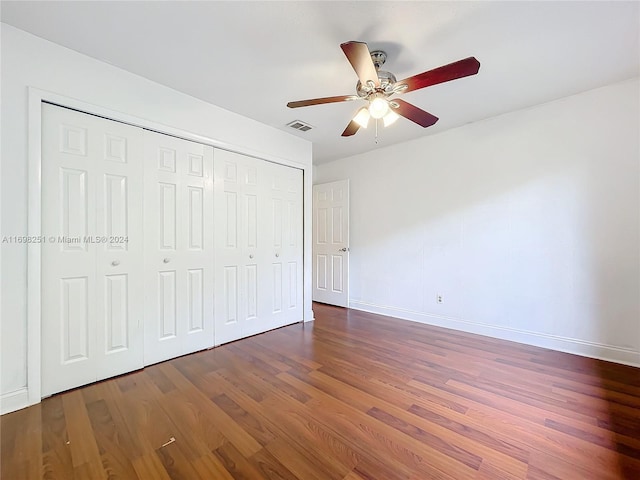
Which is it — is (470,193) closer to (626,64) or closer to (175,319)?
(626,64)

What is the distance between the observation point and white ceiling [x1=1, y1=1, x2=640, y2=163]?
1557 mm

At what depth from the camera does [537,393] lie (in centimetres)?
190

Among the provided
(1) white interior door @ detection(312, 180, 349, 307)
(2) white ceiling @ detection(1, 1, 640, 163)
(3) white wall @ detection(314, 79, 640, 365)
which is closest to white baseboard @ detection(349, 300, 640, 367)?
(3) white wall @ detection(314, 79, 640, 365)

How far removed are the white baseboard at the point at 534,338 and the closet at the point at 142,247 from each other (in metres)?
1.86

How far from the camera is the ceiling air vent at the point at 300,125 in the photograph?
3027 mm

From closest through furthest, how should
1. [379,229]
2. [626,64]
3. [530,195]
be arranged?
[626,64] < [530,195] < [379,229]

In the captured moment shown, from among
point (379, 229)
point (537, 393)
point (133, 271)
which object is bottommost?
point (537, 393)

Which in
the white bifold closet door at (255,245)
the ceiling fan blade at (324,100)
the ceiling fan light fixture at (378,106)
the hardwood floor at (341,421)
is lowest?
the hardwood floor at (341,421)

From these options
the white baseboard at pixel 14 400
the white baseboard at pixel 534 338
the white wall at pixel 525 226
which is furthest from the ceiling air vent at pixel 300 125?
the white baseboard at pixel 14 400

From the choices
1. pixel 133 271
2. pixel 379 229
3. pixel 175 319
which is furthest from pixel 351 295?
pixel 133 271

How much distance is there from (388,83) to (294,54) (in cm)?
71

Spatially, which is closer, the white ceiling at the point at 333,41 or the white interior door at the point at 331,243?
the white ceiling at the point at 333,41

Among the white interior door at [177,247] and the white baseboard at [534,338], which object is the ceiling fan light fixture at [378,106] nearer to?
the white interior door at [177,247]

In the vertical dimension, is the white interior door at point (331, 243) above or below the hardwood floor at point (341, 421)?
above
